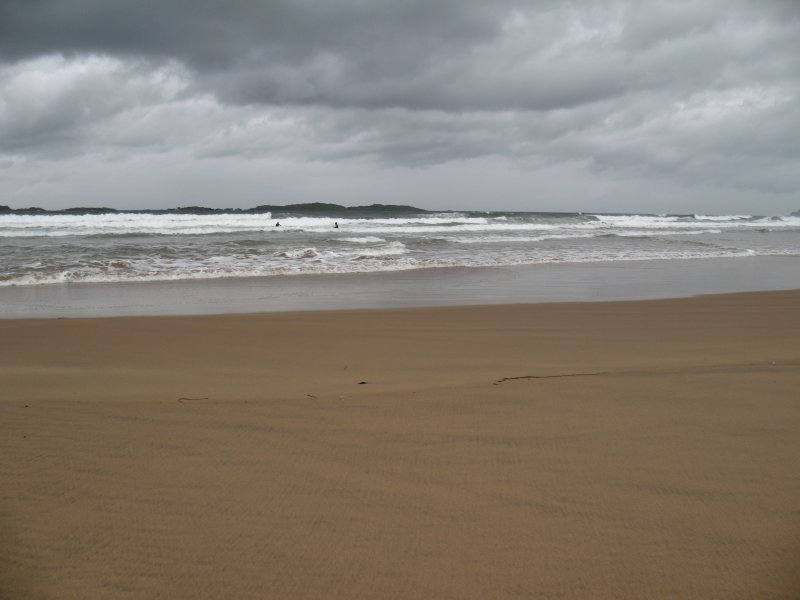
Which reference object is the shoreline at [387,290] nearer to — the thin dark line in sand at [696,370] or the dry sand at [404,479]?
the dry sand at [404,479]

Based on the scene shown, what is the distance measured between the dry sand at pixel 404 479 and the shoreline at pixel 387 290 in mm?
3836

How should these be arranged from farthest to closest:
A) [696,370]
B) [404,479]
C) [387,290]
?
1. [387,290]
2. [696,370]
3. [404,479]

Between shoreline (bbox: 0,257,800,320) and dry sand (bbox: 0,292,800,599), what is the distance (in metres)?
3.84

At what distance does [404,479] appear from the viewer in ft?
8.45

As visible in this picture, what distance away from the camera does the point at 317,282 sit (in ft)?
39.2

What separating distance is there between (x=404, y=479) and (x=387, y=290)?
8154 millimetres

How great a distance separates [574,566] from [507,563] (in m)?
0.22

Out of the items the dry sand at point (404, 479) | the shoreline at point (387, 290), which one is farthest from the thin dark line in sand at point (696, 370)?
the shoreline at point (387, 290)

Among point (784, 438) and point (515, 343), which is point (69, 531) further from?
point (515, 343)

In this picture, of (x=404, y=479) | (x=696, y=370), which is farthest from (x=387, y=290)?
(x=404, y=479)

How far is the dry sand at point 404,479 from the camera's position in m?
1.96

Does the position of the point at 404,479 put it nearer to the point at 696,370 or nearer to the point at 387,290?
the point at 696,370

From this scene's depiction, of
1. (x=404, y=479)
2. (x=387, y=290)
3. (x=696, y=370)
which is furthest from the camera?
(x=387, y=290)

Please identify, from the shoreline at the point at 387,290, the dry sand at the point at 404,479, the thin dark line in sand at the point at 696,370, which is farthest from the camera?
the shoreline at the point at 387,290
